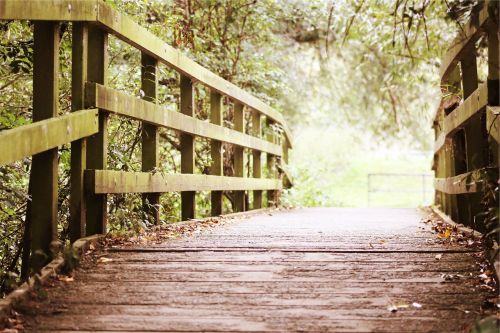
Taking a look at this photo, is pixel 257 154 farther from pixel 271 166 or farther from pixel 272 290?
pixel 272 290

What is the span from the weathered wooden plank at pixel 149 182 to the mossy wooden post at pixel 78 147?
71mm

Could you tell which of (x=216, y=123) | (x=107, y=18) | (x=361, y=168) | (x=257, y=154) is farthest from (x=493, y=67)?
(x=361, y=168)

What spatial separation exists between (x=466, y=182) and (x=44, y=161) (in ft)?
6.79

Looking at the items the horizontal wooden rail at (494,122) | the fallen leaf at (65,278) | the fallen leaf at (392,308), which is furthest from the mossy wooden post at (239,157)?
the fallen leaf at (392,308)

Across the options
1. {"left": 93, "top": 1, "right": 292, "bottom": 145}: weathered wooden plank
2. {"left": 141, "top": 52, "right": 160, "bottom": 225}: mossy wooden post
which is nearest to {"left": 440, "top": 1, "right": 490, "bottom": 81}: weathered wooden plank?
{"left": 93, "top": 1, "right": 292, "bottom": 145}: weathered wooden plank

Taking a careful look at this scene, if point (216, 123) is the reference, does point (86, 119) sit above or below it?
below

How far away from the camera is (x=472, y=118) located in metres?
4.16

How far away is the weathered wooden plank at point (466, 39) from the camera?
10.8ft

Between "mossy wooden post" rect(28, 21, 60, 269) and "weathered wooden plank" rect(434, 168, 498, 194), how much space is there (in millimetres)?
2037

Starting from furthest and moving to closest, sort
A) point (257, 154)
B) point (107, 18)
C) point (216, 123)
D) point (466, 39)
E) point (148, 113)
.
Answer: point (257, 154) < point (216, 123) < point (148, 113) < point (107, 18) < point (466, 39)

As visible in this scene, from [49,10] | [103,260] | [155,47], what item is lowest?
[103,260]

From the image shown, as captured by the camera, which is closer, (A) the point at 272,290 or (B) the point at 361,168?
(A) the point at 272,290

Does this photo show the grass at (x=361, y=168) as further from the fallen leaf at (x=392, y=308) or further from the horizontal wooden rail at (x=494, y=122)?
the fallen leaf at (x=392, y=308)

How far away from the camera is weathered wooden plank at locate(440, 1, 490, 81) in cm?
329
